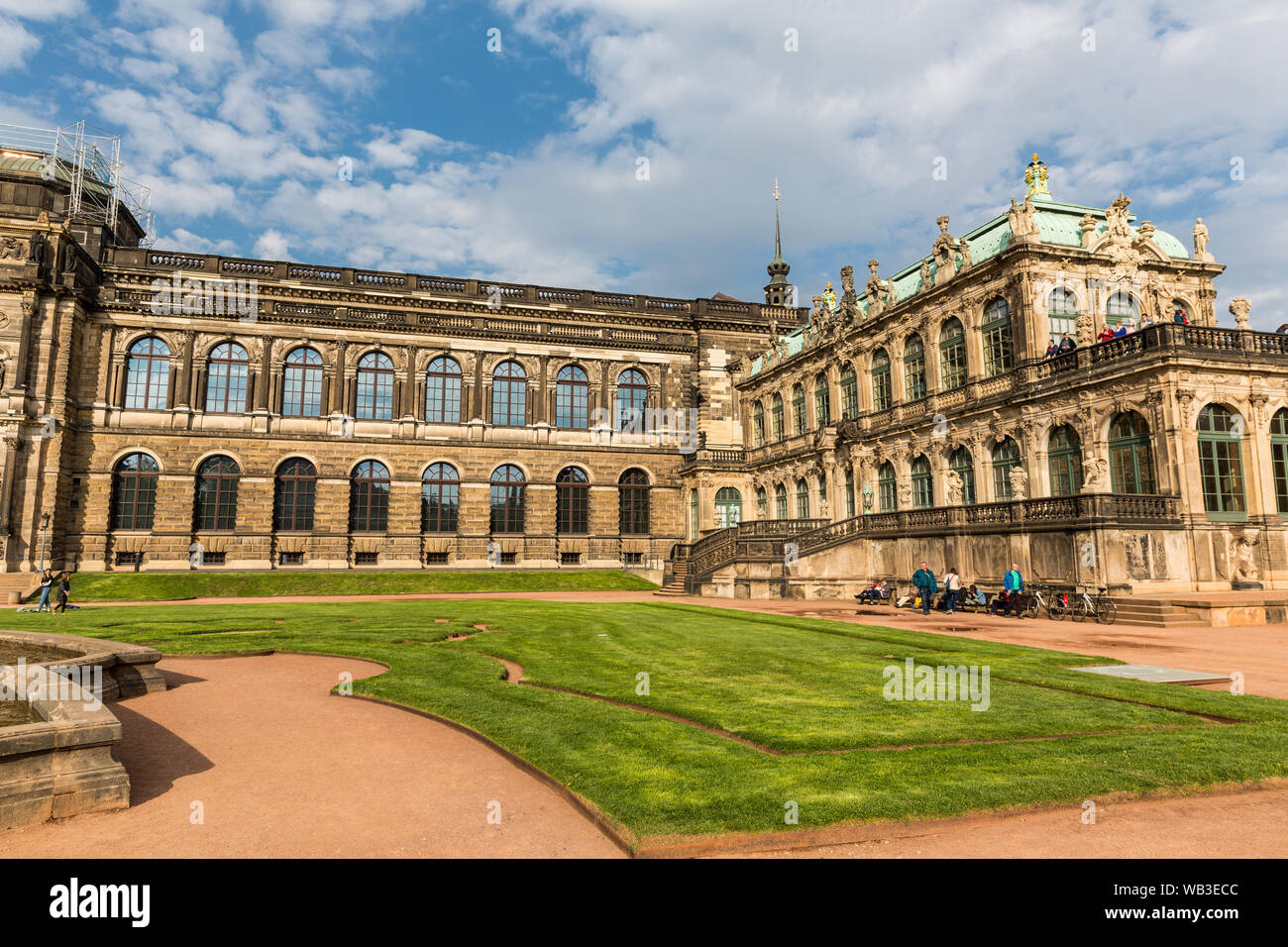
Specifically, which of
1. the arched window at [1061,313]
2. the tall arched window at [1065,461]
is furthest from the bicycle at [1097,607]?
the arched window at [1061,313]

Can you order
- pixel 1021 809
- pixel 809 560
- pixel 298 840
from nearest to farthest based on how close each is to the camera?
1. pixel 298 840
2. pixel 1021 809
3. pixel 809 560

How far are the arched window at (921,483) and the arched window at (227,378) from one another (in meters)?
34.6

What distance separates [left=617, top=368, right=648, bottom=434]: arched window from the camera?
151ft

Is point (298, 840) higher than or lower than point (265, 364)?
lower

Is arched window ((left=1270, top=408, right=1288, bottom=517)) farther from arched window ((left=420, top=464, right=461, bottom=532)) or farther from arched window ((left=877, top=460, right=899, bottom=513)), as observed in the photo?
arched window ((left=420, top=464, right=461, bottom=532))

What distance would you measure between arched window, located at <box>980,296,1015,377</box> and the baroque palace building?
0.14 meters

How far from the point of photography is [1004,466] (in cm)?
2741

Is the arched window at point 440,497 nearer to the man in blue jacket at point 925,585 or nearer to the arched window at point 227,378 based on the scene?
the arched window at point 227,378

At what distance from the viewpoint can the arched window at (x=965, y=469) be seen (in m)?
28.8
